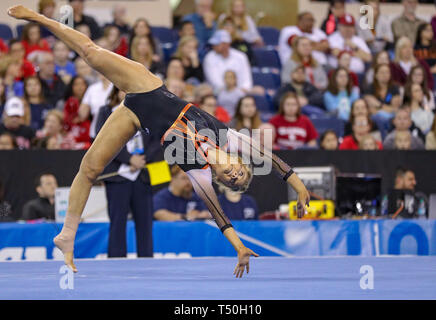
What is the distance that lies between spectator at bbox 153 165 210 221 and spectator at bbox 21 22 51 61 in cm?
322

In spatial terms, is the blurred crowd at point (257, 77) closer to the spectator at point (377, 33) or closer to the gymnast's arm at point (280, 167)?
the spectator at point (377, 33)

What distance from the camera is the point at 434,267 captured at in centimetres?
531

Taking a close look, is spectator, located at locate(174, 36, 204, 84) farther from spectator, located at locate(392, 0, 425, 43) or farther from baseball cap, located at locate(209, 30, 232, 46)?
spectator, located at locate(392, 0, 425, 43)

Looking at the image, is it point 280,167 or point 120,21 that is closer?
point 280,167

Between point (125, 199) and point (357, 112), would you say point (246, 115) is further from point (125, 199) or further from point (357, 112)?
point (125, 199)

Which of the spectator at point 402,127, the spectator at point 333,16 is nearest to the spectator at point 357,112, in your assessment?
the spectator at point 402,127

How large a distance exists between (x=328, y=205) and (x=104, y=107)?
2.32 meters

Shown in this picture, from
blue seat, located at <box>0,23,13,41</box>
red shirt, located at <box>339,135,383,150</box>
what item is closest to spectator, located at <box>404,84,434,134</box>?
red shirt, located at <box>339,135,383,150</box>

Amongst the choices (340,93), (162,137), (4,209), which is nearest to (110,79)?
(162,137)

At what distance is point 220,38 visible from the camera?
10.9 metres

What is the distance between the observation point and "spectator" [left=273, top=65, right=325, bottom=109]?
1056cm

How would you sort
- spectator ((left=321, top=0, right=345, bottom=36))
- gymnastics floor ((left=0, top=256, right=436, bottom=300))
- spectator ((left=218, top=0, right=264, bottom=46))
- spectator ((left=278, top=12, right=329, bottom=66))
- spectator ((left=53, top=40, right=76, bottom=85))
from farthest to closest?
spectator ((left=321, top=0, right=345, bottom=36))
spectator ((left=218, top=0, right=264, bottom=46))
spectator ((left=278, top=12, right=329, bottom=66))
spectator ((left=53, top=40, right=76, bottom=85))
gymnastics floor ((left=0, top=256, right=436, bottom=300))

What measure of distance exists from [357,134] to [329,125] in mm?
637

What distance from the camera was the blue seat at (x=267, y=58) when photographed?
39.0 feet
